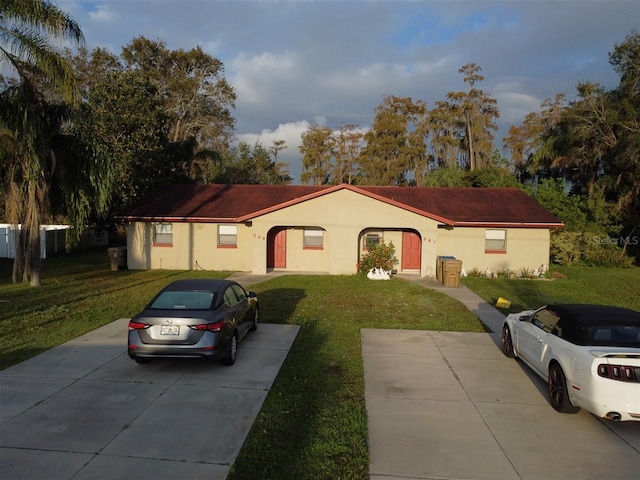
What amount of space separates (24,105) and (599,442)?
16.2m

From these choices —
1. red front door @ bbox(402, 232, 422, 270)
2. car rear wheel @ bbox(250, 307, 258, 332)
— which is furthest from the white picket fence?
car rear wheel @ bbox(250, 307, 258, 332)

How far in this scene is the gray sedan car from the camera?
711 cm

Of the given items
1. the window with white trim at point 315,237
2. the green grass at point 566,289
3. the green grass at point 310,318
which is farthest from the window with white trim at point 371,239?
the green grass at point 566,289

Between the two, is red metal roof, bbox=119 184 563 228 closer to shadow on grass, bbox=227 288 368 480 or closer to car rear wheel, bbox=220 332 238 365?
car rear wheel, bbox=220 332 238 365

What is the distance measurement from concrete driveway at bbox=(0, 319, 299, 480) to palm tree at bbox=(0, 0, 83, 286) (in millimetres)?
8443

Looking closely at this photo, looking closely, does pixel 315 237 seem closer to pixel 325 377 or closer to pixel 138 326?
pixel 325 377

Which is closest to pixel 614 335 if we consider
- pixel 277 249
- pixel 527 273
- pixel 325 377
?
pixel 325 377

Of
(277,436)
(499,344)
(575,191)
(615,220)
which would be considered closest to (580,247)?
(615,220)

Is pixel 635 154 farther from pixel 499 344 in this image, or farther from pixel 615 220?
pixel 499 344

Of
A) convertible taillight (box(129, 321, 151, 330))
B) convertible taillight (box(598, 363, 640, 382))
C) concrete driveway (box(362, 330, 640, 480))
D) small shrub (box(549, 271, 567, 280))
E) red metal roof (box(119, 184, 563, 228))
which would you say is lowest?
concrete driveway (box(362, 330, 640, 480))

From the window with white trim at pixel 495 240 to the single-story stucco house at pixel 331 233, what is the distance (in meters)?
0.05

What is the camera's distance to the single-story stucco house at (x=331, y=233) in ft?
63.3

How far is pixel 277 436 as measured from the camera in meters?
5.37

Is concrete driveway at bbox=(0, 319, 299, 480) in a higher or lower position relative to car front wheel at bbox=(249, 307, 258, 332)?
lower
